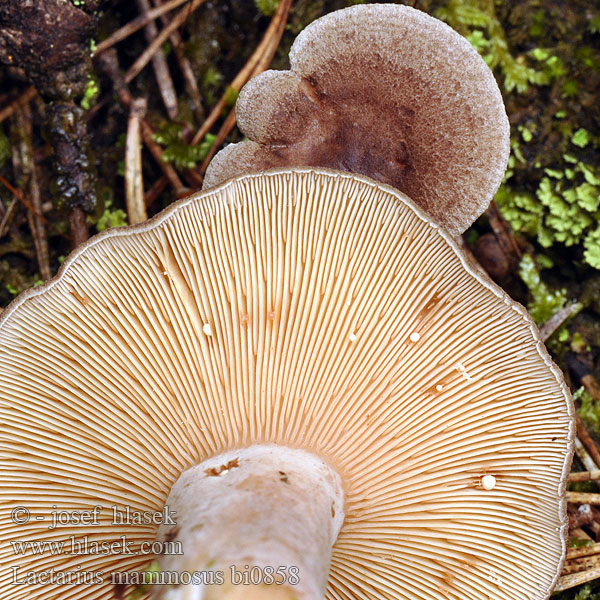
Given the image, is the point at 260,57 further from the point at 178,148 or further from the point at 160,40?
the point at 178,148

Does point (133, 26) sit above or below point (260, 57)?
above

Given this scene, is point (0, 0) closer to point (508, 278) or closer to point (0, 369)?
point (0, 369)

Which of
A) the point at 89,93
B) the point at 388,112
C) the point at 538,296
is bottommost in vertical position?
the point at 538,296

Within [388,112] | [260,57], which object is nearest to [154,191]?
[260,57]

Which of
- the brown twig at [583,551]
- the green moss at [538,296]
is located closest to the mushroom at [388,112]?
the green moss at [538,296]

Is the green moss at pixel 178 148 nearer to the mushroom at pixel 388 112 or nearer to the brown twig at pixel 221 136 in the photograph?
the brown twig at pixel 221 136

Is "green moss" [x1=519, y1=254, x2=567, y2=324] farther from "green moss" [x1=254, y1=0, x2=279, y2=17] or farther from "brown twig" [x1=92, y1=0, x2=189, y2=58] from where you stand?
"brown twig" [x1=92, y1=0, x2=189, y2=58]

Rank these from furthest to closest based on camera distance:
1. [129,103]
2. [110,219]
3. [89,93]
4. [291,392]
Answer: [129,103] → [110,219] → [89,93] → [291,392]
